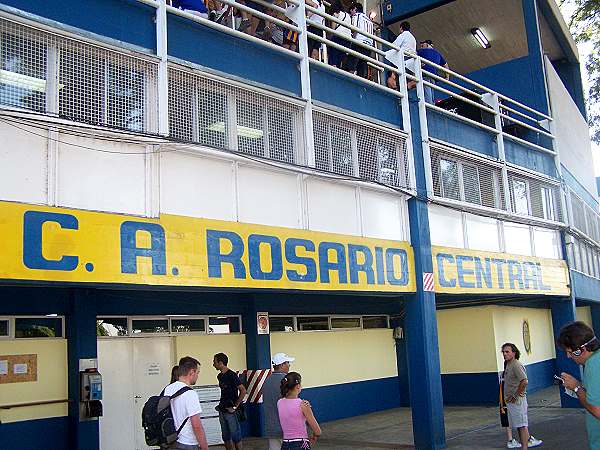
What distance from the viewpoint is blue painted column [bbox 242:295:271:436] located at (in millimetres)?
13578

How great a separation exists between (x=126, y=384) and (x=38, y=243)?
551cm

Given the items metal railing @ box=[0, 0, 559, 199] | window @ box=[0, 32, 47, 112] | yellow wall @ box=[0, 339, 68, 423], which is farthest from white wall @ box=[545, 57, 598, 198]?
window @ box=[0, 32, 47, 112]

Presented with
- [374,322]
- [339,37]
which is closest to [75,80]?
[339,37]

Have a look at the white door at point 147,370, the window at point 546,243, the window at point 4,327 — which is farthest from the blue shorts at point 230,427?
the window at point 546,243

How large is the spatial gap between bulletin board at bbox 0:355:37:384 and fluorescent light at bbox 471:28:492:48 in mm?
15706

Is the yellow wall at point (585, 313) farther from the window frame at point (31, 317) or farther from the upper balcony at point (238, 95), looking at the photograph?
the window frame at point (31, 317)

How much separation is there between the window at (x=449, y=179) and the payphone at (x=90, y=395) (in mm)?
7008

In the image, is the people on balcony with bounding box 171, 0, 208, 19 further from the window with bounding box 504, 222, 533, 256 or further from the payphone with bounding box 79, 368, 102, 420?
the window with bounding box 504, 222, 533, 256

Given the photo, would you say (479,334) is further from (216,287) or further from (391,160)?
(216,287)

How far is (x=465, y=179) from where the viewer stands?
1352 cm

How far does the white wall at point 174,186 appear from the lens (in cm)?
685

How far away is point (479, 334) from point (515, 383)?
8139mm

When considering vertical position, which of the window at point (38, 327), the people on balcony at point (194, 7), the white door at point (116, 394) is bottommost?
the white door at point (116, 394)

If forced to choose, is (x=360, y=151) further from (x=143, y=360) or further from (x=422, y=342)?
(x=143, y=360)
